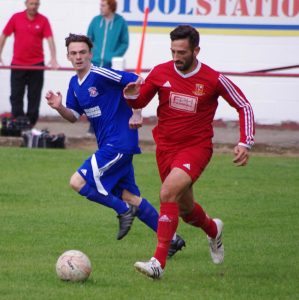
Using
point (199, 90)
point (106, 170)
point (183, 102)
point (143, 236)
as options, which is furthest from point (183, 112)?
point (143, 236)

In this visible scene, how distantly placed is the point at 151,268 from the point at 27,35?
413 inches

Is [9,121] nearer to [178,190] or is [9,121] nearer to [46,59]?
[46,59]

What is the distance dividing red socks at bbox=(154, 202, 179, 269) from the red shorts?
286 mm

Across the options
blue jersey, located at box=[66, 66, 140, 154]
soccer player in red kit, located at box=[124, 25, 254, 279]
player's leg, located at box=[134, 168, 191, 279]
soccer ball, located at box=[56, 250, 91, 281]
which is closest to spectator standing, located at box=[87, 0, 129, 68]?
blue jersey, located at box=[66, 66, 140, 154]

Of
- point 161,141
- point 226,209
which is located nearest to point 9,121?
point 226,209

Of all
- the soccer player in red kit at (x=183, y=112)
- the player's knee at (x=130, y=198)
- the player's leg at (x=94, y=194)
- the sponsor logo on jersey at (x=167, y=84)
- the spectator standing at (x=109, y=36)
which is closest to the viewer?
the soccer player in red kit at (x=183, y=112)

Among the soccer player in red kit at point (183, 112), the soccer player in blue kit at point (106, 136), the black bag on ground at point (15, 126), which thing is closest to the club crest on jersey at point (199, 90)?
the soccer player in red kit at point (183, 112)

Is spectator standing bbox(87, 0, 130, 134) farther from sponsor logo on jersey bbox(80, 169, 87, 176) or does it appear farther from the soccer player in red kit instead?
the soccer player in red kit

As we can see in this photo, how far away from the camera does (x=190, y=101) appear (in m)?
8.77

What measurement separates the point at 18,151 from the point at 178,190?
8287mm

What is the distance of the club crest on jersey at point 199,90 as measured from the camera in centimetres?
874

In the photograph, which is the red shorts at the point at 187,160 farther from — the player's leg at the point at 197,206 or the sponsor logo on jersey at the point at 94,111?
→ the sponsor logo on jersey at the point at 94,111

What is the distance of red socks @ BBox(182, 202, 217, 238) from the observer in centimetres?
920

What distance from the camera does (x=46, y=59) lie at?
20.3 meters
